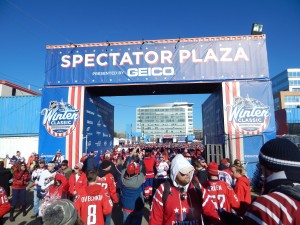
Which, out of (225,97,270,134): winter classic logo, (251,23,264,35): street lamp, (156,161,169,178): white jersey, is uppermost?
(251,23,264,35): street lamp

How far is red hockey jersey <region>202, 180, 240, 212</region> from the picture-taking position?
3.81 metres

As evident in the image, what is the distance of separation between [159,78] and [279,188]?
14229mm

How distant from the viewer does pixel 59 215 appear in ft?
5.99

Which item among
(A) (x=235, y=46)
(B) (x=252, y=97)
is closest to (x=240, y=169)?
(B) (x=252, y=97)

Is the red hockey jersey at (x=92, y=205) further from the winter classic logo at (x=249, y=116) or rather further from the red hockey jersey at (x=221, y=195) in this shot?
the winter classic logo at (x=249, y=116)

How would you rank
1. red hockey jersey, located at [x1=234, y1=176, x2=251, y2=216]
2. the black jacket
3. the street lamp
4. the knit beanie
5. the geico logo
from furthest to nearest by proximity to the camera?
the geico logo
the street lamp
the black jacket
red hockey jersey, located at [x1=234, y1=176, x2=251, y2=216]
the knit beanie

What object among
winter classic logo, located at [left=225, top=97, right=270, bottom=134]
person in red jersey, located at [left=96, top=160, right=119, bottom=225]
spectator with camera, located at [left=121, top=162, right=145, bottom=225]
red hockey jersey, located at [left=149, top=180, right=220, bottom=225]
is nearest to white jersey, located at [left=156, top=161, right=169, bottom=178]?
person in red jersey, located at [left=96, top=160, right=119, bottom=225]

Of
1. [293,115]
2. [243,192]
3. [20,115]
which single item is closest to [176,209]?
[243,192]

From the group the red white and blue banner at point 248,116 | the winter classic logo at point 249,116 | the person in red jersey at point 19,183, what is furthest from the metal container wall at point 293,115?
the person in red jersey at point 19,183

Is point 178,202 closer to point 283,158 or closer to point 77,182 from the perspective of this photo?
point 283,158

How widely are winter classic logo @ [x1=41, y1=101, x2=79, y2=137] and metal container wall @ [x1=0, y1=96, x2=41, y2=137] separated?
5450 millimetres

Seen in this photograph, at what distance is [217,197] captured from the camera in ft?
12.6

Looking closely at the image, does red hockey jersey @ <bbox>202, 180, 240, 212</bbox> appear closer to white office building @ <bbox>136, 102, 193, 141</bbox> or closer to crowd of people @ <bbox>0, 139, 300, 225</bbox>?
crowd of people @ <bbox>0, 139, 300, 225</bbox>

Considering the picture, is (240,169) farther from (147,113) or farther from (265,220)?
(147,113)
